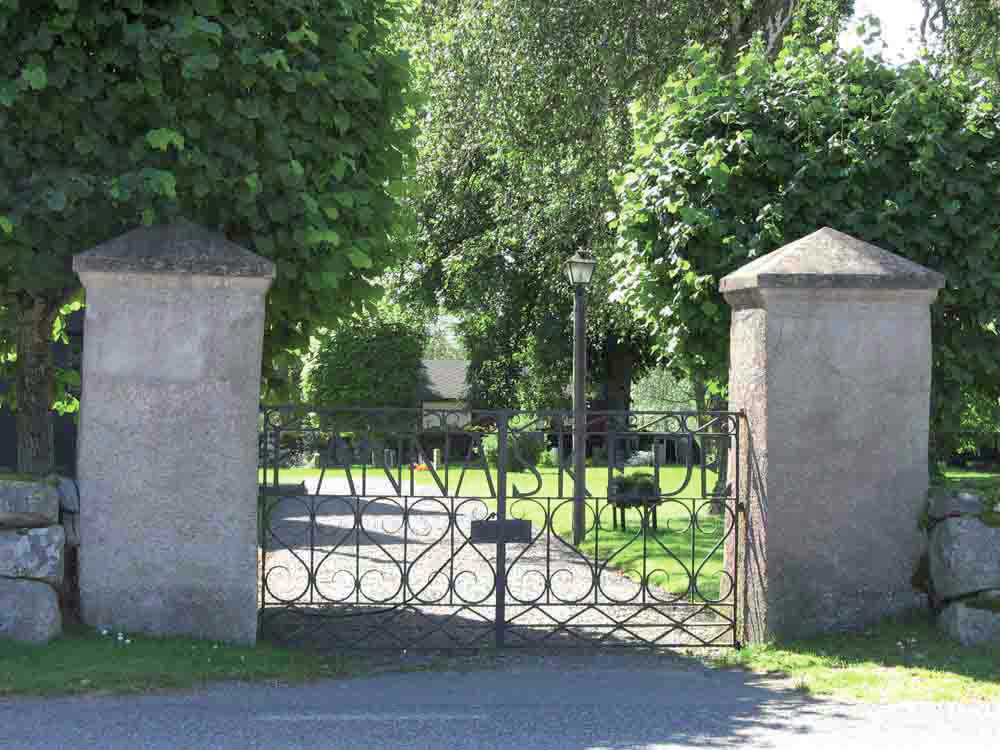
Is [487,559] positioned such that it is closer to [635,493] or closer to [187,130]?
[635,493]

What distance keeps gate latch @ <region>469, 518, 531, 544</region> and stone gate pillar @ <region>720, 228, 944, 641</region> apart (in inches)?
59.6

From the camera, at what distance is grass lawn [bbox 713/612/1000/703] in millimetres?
6148

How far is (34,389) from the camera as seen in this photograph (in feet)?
25.3

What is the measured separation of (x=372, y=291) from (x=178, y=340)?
163 centimetres

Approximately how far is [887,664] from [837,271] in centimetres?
239

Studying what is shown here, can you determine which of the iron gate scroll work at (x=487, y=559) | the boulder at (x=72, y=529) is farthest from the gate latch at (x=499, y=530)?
the boulder at (x=72, y=529)

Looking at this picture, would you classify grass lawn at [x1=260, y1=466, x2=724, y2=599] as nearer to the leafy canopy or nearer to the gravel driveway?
the gravel driveway

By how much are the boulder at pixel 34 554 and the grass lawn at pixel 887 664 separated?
12.9ft

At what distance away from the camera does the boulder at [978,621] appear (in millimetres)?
Result: 6887

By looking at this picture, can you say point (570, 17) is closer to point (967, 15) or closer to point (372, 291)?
point (967, 15)

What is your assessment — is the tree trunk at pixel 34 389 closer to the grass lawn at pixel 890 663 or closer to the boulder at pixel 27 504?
the boulder at pixel 27 504

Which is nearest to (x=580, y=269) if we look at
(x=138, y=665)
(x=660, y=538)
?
(x=660, y=538)

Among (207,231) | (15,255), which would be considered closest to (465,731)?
(207,231)

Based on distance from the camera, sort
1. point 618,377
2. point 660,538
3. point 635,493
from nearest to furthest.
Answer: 1. point 635,493
2. point 660,538
3. point 618,377
